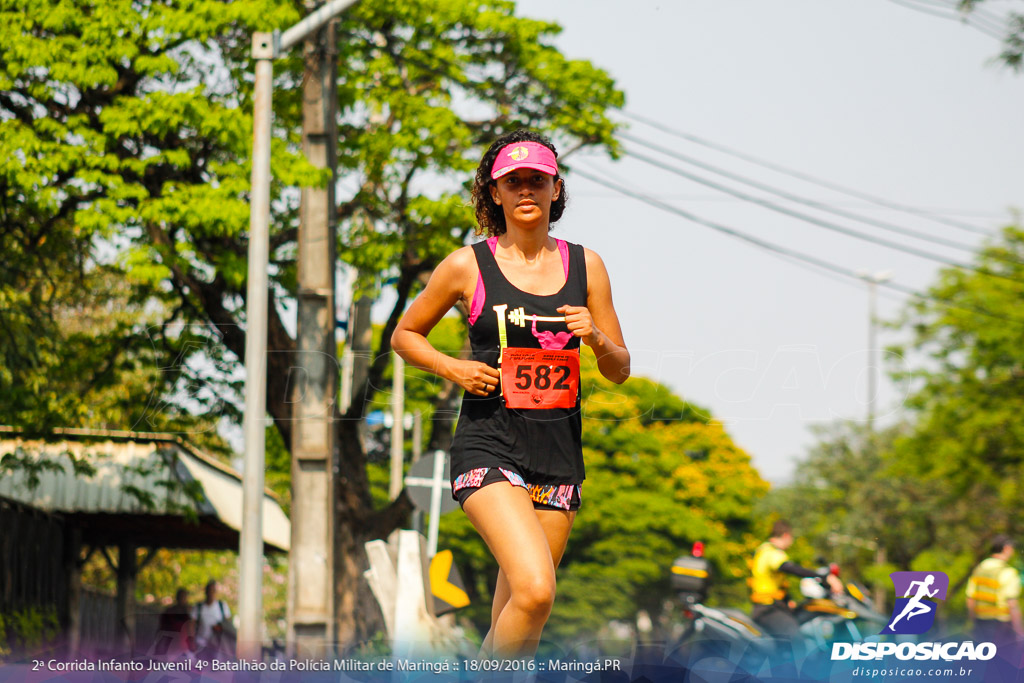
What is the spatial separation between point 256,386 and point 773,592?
5.01 metres

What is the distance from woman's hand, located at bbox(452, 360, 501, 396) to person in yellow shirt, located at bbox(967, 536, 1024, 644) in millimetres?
8199

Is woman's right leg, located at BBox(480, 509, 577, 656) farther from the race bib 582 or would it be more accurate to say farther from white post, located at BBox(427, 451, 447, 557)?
white post, located at BBox(427, 451, 447, 557)

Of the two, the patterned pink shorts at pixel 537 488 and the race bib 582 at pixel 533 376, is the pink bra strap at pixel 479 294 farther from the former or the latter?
the patterned pink shorts at pixel 537 488

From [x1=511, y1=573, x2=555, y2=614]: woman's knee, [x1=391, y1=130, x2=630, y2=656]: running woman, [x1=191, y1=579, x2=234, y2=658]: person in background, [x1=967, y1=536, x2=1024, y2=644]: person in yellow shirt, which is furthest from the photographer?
[x1=191, y1=579, x2=234, y2=658]: person in background

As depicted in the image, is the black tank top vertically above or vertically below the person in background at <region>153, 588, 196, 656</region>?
above

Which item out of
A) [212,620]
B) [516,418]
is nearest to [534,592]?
[516,418]

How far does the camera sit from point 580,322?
3.74 m

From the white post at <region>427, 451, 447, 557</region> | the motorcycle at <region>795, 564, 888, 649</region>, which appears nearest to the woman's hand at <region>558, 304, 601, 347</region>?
the motorcycle at <region>795, 564, 888, 649</region>

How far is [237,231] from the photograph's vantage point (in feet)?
40.6

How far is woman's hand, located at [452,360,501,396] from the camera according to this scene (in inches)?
148

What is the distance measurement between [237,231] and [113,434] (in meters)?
3.04

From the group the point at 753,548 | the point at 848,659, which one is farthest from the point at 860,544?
the point at 848,659

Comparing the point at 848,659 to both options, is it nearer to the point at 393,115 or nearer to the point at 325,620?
the point at 325,620

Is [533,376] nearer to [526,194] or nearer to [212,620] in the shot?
[526,194]
